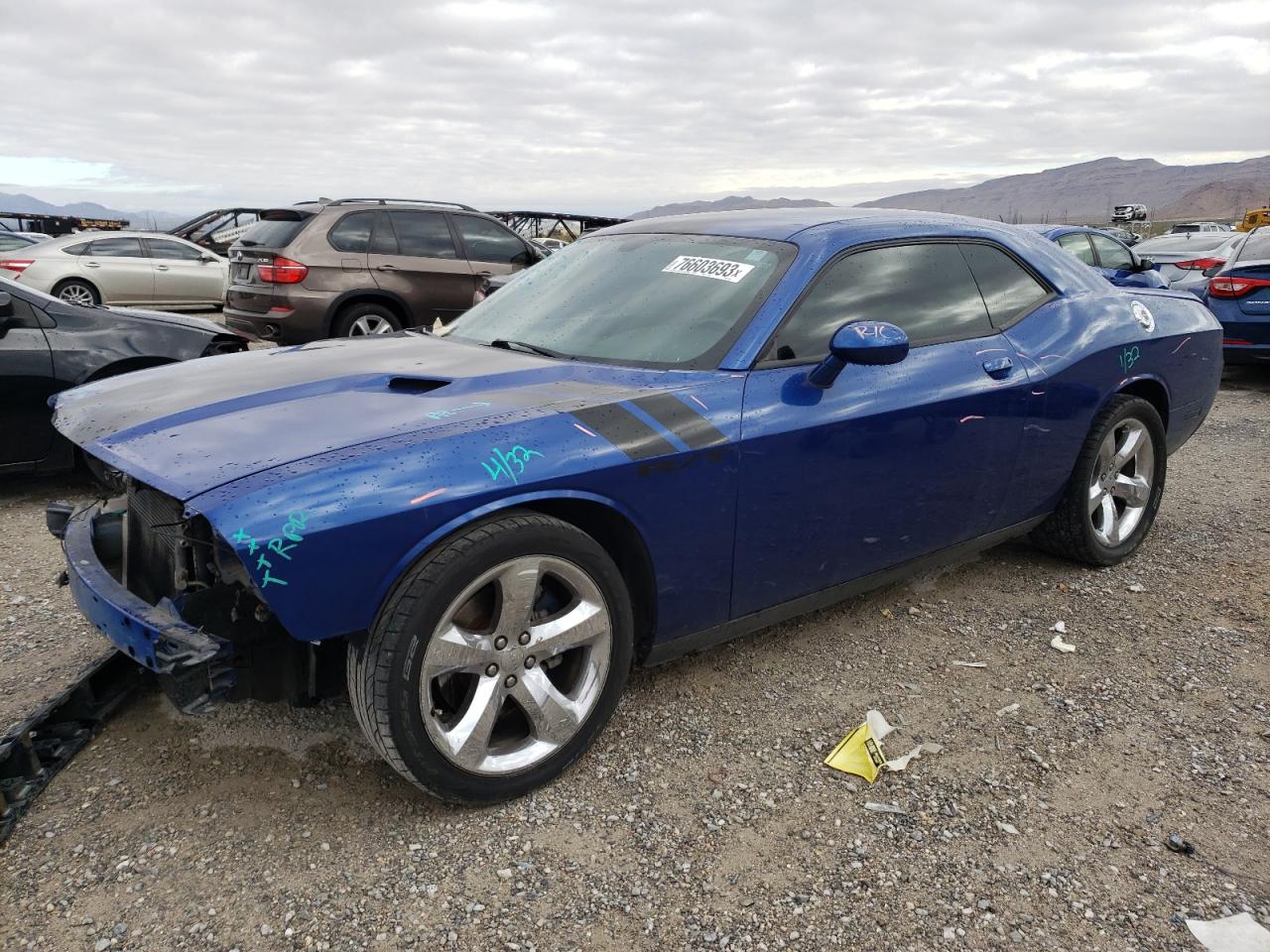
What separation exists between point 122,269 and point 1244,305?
1397 centimetres

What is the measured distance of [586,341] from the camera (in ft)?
10.1

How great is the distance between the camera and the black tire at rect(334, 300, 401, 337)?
8.35m

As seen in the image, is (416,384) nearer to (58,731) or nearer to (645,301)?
(645,301)

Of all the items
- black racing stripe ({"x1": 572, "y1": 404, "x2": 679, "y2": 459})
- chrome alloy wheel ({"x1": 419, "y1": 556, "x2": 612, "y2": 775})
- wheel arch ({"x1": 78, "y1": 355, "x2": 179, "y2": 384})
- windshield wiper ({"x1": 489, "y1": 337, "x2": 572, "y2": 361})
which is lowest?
chrome alloy wheel ({"x1": 419, "y1": 556, "x2": 612, "y2": 775})

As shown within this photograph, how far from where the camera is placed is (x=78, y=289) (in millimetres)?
13180

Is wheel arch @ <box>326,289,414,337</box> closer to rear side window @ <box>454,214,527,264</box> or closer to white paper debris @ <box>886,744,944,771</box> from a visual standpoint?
rear side window @ <box>454,214,527,264</box>

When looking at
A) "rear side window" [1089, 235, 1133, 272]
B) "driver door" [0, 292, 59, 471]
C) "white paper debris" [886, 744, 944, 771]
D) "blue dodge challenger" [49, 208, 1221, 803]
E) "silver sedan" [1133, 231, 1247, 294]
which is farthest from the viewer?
"silver sedan" [1133, 231, 1247, 294]

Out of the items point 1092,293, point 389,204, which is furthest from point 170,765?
point 389,204

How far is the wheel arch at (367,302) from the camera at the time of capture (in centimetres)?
822

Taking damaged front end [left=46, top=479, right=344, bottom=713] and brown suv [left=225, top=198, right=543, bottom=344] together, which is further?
brown suv [left=225, top=198, right=543, bottom=344]

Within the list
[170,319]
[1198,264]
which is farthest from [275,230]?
[1198,264]

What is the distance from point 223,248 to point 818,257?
17.0m

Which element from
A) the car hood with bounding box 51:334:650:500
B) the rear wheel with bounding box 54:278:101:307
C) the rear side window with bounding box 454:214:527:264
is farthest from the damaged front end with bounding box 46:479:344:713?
the rear wheel with bounding box 54:278:101:307

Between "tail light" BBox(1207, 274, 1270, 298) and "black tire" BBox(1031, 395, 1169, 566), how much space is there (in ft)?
18.1
